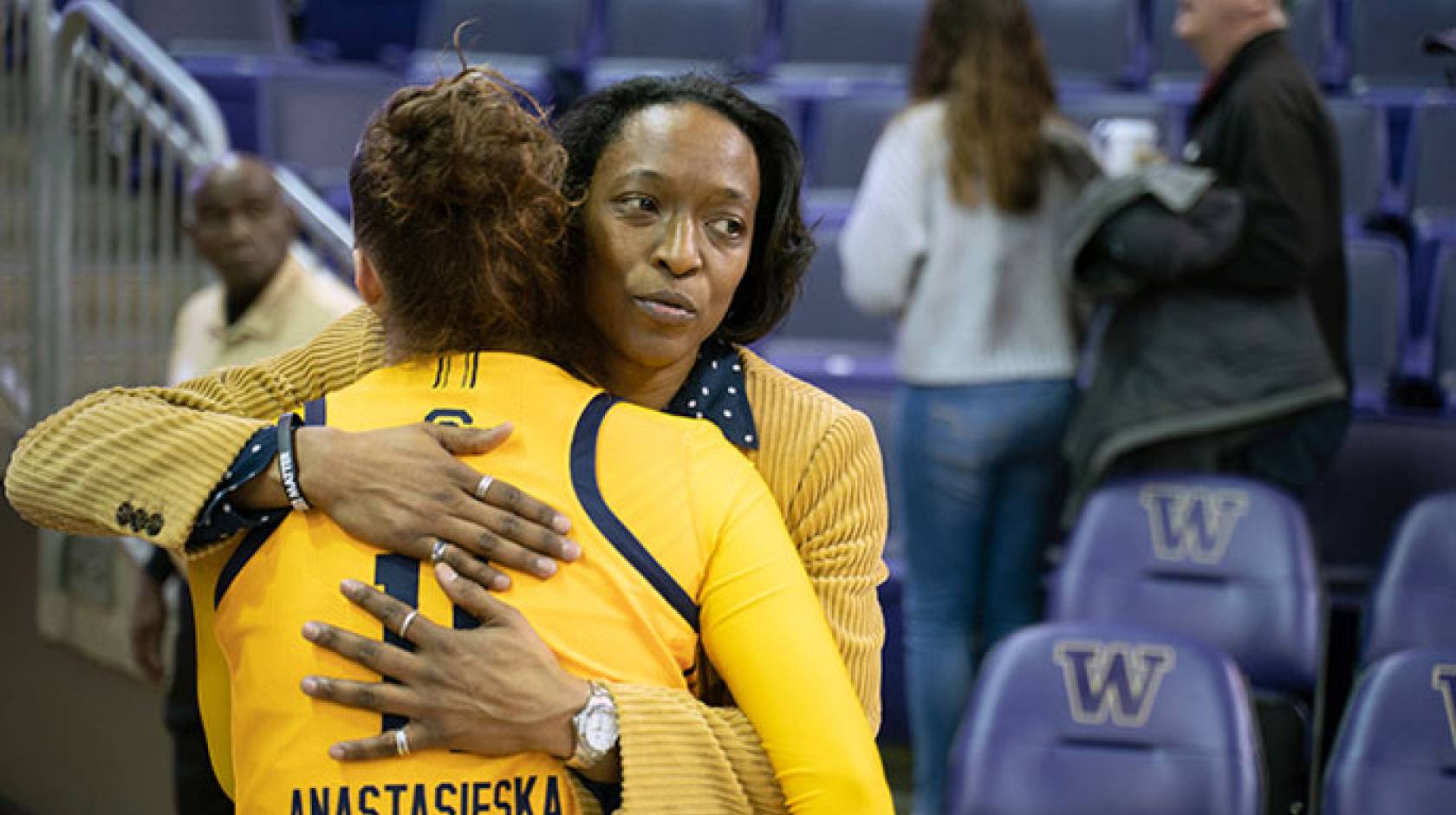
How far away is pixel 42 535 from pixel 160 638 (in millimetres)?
456

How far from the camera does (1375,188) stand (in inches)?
173

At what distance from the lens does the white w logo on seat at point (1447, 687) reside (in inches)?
86.0

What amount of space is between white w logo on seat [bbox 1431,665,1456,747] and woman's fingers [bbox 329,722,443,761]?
5.12 feet

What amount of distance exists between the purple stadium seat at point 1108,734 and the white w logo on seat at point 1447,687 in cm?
24

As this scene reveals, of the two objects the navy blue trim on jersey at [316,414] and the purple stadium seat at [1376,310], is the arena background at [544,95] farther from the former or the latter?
the navy blue trim on jersey at [316,414]

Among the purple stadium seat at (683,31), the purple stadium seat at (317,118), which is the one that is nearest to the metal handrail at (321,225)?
the purple stadium seat at (317,118)

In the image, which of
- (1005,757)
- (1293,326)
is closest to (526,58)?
(1293,326)

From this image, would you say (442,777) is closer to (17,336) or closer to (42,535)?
(42,535)

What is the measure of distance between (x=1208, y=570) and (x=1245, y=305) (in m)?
0.46

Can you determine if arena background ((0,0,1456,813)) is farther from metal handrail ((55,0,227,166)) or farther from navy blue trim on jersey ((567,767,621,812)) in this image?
navy blue trim on jersey ((567,767,621,812))

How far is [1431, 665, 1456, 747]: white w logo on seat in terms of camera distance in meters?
2.18

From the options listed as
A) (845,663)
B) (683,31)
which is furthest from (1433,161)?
(845,663)

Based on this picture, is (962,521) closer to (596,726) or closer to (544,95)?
(544,95)

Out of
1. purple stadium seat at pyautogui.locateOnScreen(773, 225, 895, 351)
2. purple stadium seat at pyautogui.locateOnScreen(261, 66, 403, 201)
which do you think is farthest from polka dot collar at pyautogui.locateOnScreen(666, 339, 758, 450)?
purple stadium seat at pyautogui.locateOnScreen(261, 66, 403, 201)
